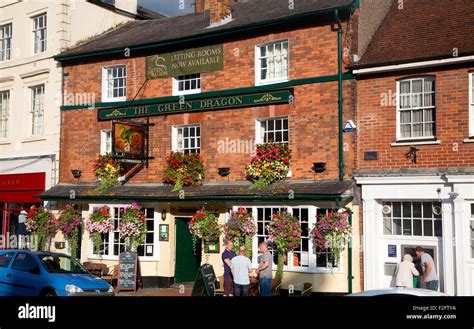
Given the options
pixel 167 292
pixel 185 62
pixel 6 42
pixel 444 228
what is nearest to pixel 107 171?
pixel 185 62

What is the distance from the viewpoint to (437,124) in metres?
15.3

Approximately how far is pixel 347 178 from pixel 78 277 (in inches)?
296

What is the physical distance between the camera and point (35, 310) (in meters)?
5.51

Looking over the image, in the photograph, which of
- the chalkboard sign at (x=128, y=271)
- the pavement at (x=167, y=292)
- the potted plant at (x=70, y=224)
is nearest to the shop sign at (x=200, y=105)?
the potted plant at (x=70, y=224)

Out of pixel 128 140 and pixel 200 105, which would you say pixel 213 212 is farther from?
pixel 128 140

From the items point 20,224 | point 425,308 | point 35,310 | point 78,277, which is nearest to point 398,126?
point 78,277

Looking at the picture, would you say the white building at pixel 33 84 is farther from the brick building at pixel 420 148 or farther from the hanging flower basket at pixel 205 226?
the brick building at pixel 420 148

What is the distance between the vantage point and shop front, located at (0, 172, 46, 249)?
22.9 m

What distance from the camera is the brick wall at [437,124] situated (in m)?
15.0

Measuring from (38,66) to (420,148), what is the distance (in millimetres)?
15185

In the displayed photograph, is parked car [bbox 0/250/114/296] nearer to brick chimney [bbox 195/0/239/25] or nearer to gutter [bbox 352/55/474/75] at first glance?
gutter [bbox 352/55/474/75]

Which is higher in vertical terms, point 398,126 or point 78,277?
point 398,126

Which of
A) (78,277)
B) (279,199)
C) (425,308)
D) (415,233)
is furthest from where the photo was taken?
(279,199)

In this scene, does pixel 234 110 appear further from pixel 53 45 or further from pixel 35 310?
pixel 35 310
